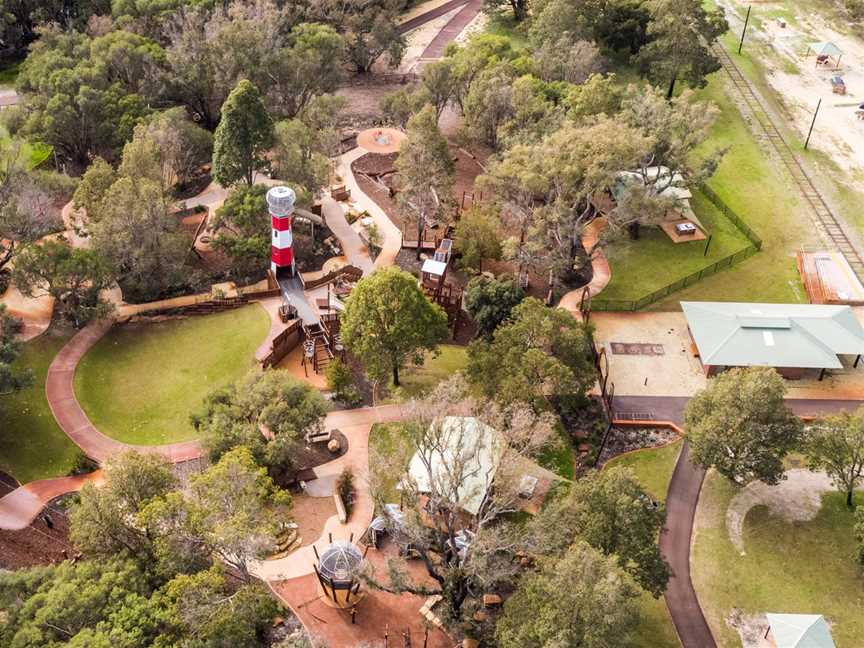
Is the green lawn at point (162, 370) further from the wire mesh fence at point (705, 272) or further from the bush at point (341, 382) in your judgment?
the wire mesh fence at point (705, 272)

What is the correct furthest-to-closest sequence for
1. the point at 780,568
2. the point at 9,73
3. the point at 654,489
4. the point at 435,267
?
1. the point at 9,73
2. the point at 435,267
3. the point at 654,489
4. the point at 780,568

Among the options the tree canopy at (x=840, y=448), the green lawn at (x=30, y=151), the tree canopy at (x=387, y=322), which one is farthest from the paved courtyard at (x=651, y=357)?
the green lawn at (x=30, y=151)

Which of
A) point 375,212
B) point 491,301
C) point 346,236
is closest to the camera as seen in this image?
point 491,301

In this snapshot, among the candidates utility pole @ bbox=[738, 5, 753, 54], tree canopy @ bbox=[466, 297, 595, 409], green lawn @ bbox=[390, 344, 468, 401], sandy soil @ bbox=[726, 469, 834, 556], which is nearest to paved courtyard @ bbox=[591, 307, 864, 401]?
tree canopy @ bbox=[466, 297, 595, 409]

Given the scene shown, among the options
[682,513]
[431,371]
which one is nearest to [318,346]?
[431,371]

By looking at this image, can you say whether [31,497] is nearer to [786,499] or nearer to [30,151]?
[786,499]

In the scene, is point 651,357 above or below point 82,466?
below

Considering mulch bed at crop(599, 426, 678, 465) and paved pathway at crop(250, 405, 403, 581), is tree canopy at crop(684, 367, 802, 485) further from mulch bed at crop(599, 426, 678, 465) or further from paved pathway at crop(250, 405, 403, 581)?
paved pathway at crop(250, 405, 403, 581)
